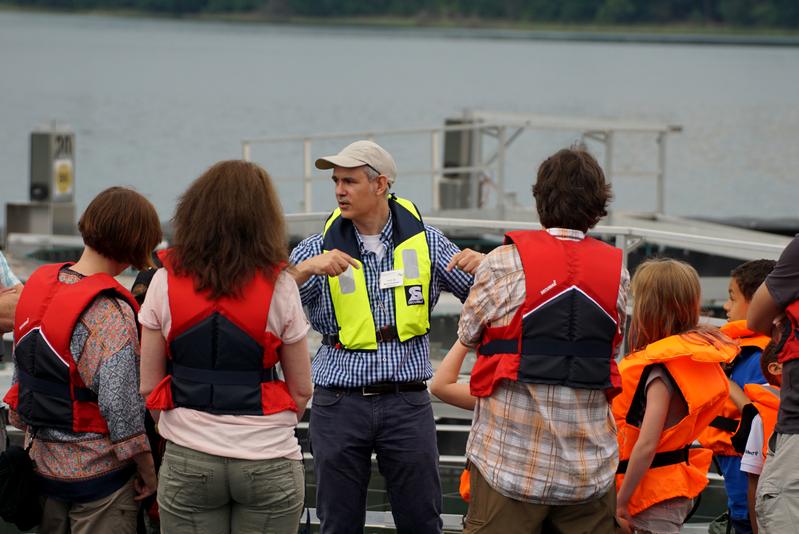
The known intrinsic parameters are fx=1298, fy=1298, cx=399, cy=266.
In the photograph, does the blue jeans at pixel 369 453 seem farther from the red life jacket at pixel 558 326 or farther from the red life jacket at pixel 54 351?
the red life jacket at pixel 54 351

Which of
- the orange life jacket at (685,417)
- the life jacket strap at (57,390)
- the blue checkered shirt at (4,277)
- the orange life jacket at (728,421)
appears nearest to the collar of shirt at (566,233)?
the orange life jacket at (685,417)

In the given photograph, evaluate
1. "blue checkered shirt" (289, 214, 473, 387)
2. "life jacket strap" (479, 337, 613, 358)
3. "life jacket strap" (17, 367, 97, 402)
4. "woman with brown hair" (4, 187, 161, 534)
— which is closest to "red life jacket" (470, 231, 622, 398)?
"life jacket strap" (479, 337, 613, 358)

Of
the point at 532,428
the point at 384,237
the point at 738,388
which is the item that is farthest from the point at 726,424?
the point at 384,237

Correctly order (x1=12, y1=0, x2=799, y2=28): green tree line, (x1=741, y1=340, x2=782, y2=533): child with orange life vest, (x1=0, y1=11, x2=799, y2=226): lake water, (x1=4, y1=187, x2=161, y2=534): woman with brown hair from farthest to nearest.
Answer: (x1=12, y1=0, x2=799, y2=28): green tree line < (x1=0, y1=11, x2=799, y2=226): lake water < (x1=741, y1=340, x2=782, y2=533): child with orange life vest < (x1=4, y1=187, x2=161, y2=534): woman with brown hair

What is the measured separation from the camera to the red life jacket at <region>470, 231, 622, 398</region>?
3441 millimetres

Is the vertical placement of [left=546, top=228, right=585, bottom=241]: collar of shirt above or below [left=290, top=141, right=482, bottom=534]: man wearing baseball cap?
above

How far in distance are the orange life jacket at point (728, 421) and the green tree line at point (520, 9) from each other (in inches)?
3082

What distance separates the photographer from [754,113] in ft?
133

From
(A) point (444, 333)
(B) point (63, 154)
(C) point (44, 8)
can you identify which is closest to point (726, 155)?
(B) point (63, 154)

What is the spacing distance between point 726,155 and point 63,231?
22.1 metres

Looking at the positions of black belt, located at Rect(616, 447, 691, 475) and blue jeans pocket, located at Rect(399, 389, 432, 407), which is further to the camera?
blue jeans pocket, located at Rect(399, 389, 432, 407)

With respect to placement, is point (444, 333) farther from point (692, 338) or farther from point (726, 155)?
point (726, 155)

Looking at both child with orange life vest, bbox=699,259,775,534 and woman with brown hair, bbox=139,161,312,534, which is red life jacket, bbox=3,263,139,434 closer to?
woman with brown hair, bbox=139,161,312,534

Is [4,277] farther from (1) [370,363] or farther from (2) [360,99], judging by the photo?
(2) [360,99]
